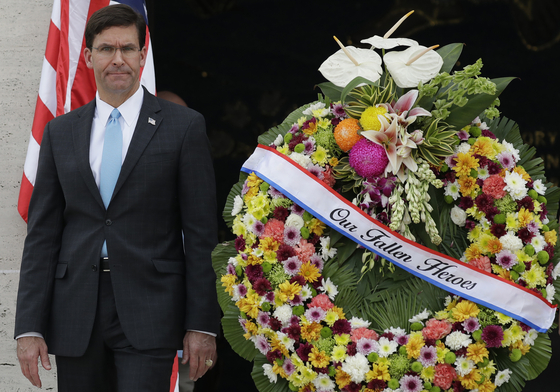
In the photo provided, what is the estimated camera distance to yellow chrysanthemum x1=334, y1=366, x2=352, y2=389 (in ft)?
6.59

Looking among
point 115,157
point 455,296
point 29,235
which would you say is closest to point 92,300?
point 29,235

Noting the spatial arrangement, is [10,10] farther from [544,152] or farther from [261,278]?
[544,152]

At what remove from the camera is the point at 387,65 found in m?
2.17

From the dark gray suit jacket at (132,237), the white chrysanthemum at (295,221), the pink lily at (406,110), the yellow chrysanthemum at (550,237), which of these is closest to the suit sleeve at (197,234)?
the dark gray suit jacket at (132,237)

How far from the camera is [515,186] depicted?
214cm

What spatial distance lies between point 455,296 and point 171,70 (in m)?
2.61

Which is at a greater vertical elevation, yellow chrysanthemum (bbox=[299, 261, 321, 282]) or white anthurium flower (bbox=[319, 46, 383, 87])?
white anthurium flower (bbox=[319, 46, 383, 87])

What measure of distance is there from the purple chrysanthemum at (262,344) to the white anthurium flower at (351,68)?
868mm

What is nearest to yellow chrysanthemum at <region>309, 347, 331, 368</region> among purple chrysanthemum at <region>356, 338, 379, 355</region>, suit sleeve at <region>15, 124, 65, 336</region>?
purple chrysanthemum at <region>356, 338, 379, 355</region>

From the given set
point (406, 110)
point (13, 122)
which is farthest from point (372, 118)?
point (13, 122)

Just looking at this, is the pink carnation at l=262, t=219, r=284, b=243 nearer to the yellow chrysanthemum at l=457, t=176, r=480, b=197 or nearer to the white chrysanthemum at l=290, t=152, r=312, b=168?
the white chrysanthemum at l=290, t=152, r=312, b=168

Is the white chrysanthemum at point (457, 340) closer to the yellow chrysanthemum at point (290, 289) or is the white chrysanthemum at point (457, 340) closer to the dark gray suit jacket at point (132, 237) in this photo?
the yellow chrysanthemum at point (290, 289)

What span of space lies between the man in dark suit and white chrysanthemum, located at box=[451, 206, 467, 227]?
0.83m

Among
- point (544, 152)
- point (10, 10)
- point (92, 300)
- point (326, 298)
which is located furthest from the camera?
point (544, 152)
